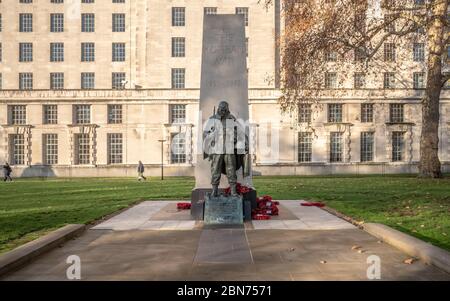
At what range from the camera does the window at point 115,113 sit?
52.9 metres

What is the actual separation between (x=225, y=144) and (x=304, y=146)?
1618 inches

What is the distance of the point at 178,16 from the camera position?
5509 cm

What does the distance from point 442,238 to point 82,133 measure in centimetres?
4736

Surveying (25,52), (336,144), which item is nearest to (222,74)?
(336,144)

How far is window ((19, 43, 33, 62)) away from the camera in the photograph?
5622 cm

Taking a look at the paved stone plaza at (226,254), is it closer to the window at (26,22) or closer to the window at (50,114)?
the window at (50,114)

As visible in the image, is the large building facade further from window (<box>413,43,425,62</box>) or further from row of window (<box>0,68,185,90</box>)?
row of window (<box>0,68,185,90</box>)

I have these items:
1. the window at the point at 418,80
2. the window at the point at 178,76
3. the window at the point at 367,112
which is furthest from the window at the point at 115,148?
the window at the point at 418,80

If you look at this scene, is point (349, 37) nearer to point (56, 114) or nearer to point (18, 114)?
point (56, 114)

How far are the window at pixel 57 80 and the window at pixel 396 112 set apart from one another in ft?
121

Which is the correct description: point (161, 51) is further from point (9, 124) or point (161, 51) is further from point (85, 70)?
point (9, 124)

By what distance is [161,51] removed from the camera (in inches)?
2159

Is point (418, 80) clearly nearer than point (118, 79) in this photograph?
Yes

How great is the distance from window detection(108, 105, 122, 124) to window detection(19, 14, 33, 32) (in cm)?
1423
